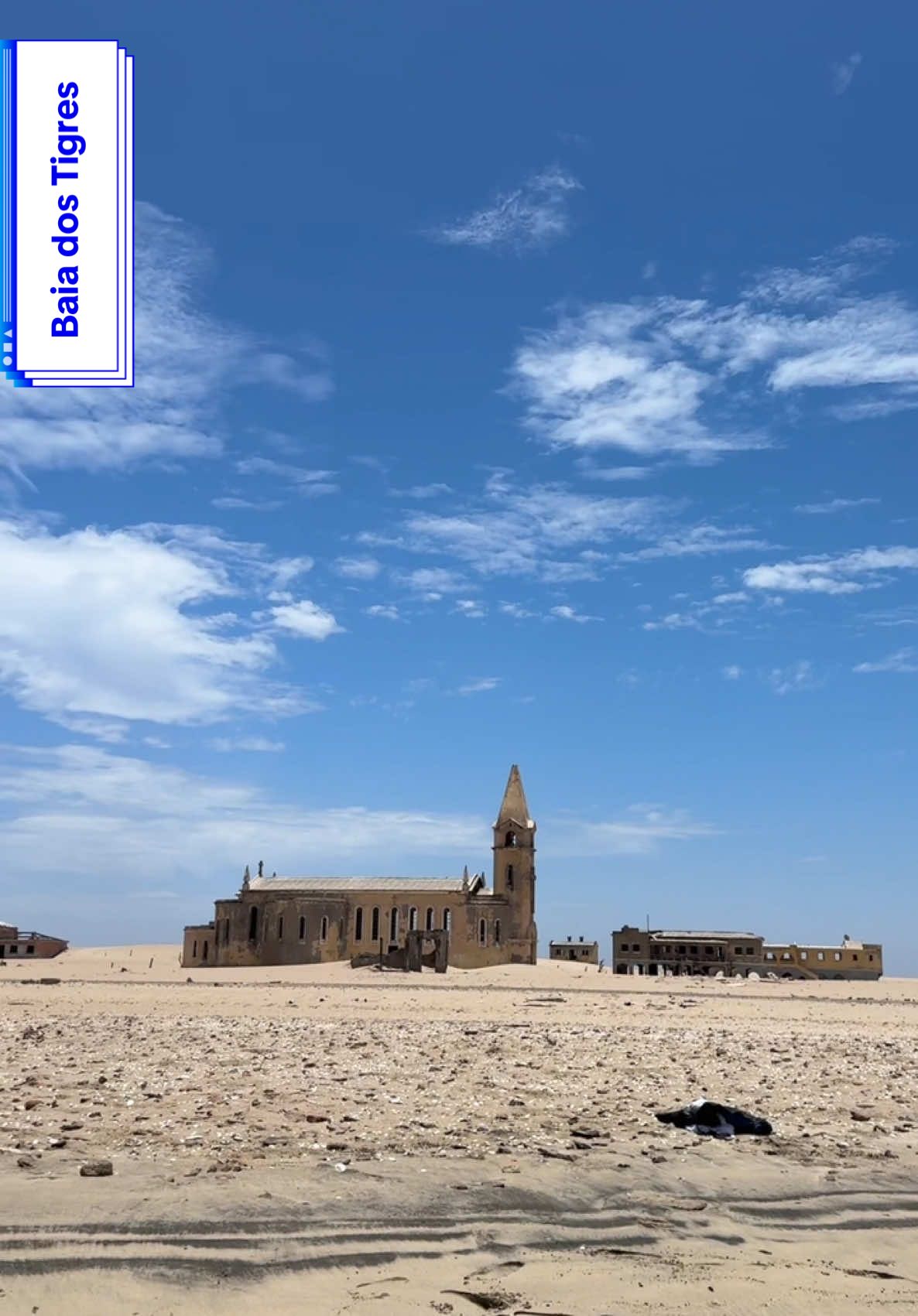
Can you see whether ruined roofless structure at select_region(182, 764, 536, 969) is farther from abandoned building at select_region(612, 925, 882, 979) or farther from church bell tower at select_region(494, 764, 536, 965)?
abandoned building at select_region(612, 925, 882, 979)

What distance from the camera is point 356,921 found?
78.8 m

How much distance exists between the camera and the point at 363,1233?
874 cm

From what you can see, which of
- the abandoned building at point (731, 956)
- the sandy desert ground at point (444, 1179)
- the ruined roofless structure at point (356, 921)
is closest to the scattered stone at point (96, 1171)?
the sandy desert ground at point (444, 1179)

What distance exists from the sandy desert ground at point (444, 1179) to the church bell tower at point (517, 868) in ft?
196

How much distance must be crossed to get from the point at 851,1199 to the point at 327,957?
69.0 meters

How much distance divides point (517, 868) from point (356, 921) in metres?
12.6

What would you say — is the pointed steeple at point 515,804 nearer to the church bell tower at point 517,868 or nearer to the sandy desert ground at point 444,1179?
the church bell tower at point 517,868

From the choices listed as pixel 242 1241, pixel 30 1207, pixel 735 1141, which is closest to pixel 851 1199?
pixel 735 1141

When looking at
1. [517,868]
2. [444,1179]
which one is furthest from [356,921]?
[444,1179]

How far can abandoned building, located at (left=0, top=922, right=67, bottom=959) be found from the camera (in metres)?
84.8

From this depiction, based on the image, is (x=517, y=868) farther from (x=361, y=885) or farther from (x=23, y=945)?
(x=23, y=945)

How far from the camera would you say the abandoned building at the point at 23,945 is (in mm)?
84812

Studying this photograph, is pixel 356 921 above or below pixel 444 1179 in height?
below

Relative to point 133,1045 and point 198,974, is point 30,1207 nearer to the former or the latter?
point 133,1045
